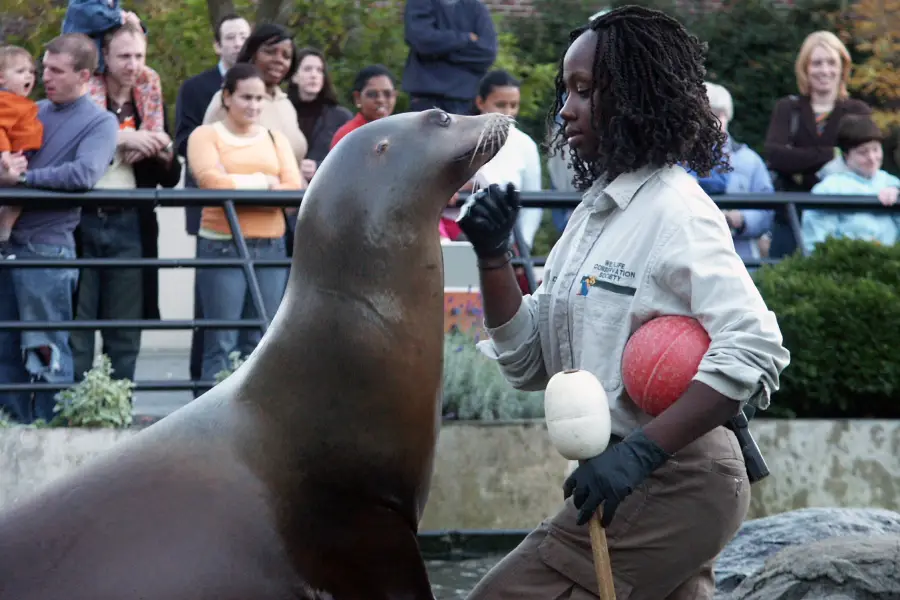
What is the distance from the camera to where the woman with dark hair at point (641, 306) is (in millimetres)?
3598

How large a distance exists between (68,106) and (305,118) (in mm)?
1854

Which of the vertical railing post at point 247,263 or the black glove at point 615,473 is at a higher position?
the black glove at point 615,473

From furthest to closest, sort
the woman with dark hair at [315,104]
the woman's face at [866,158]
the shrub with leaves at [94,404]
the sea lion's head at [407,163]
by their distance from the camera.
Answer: the woman with dark hair at [315,104] → the woman's face at [866,158] → the shrub with leaves at [94,404] → the sea lion's head at [407,163]

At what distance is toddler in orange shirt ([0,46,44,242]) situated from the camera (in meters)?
7.95

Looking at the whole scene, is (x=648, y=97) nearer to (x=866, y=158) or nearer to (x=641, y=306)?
(x=641, y=306)

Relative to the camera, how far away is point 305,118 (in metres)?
9.76

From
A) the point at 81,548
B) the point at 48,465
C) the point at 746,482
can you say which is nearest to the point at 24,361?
the point at 48,465

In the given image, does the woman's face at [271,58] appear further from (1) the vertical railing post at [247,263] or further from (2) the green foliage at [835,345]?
(2) the green foliage at [835,345]

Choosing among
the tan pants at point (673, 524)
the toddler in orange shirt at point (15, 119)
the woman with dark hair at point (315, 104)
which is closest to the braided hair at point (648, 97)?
the tan pants at point (673, 524)

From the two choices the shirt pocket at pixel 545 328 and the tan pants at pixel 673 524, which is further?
the shirt pocket at pixel 545 328

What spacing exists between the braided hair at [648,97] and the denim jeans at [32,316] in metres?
4.71

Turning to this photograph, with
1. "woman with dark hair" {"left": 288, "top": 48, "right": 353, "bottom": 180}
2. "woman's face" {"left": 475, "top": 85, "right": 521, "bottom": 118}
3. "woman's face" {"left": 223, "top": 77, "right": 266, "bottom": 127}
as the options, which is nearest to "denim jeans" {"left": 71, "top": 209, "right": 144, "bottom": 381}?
"woman's face" {"left": 223, "top": 77, "right": 266, "bottom": 127}

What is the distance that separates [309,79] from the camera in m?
9.77

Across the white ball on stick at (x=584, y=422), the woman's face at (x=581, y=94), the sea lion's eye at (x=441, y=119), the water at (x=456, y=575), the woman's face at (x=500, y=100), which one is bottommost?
the water at (x=456, y=575)
